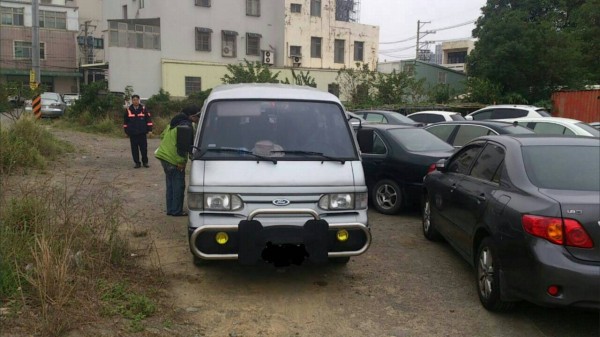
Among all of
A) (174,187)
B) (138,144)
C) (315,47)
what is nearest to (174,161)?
→ (174,187)

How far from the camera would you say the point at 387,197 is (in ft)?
26.9

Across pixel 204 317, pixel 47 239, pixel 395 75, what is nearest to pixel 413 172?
pixel 204 317

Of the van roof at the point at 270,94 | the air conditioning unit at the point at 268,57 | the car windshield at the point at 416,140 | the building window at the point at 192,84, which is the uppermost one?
the air conditioning unit at the point at 268,57

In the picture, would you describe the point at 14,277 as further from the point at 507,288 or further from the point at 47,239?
the point at 507,288

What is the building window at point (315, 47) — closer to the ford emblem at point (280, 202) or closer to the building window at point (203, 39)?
the building window at point (203, 39)

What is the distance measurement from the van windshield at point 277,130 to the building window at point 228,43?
110 feet

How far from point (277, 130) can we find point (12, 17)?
53.2 metres

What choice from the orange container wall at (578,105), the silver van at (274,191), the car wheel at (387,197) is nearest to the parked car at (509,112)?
the orange container wall at (578,105)

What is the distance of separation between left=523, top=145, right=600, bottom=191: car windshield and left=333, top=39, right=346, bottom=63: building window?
3902 cm

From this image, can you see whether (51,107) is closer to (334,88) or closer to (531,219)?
(334,88)

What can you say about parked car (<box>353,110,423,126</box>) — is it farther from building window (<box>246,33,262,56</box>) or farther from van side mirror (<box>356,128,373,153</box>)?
building window (<box>246,33,262,56</box>)

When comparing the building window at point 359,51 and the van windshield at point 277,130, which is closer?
the van windshield at point 277,130

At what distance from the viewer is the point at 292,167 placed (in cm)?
488

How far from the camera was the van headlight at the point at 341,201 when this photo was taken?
4.77m
